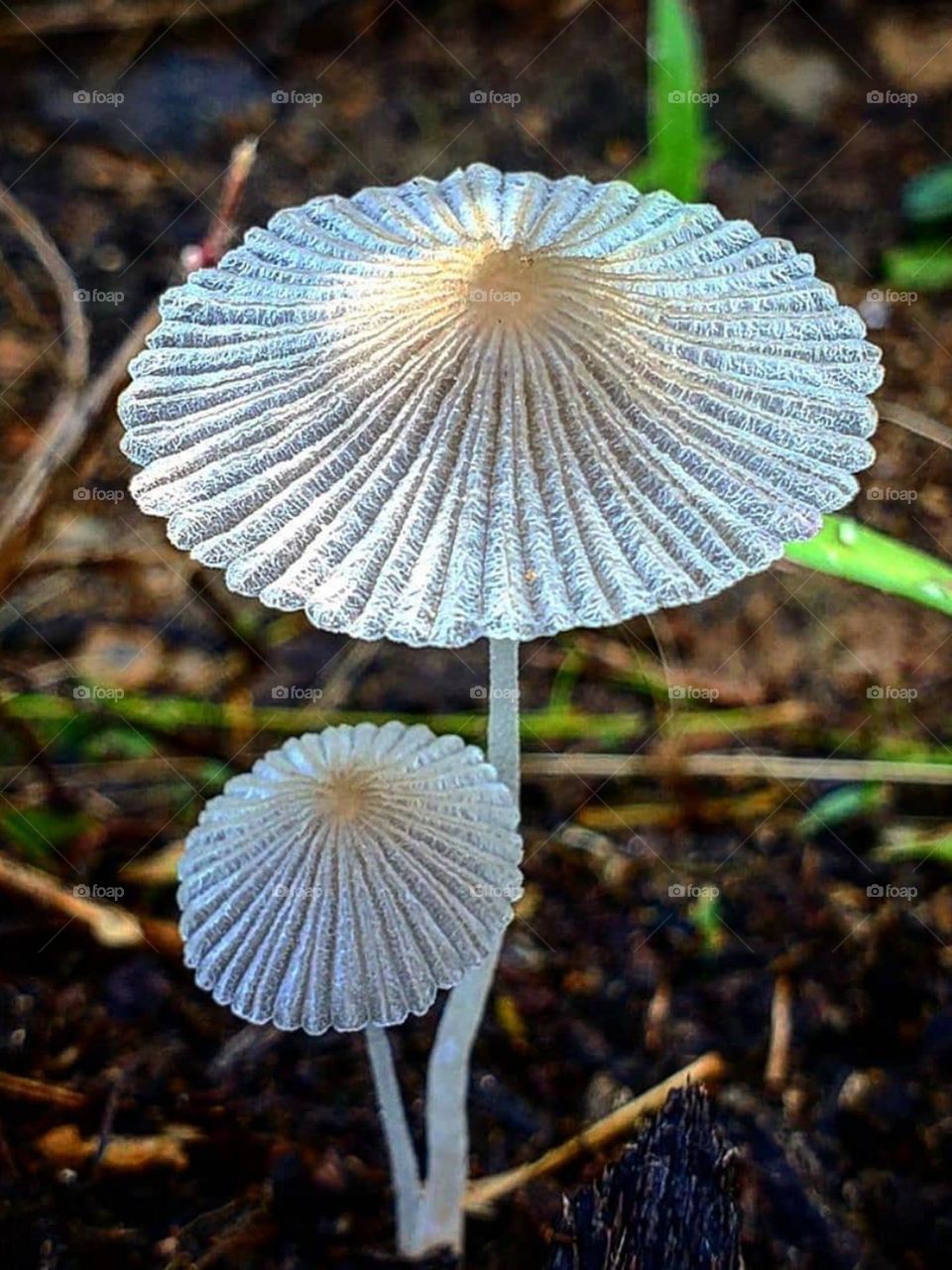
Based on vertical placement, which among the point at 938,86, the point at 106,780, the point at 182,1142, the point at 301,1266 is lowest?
the point at 301,1266

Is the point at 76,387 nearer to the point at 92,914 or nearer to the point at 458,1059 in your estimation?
the point at 92,914

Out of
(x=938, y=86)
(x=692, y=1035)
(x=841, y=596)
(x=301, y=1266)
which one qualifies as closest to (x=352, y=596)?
(x=301, y=1266)

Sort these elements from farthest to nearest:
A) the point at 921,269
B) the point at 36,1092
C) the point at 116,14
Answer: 1. the point at 116,14
2. the point at 921,269
3. the point at 36,1092

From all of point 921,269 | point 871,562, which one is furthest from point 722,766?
point 921,269

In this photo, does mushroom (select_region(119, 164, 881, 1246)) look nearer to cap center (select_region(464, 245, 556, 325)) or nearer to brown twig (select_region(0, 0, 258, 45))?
cap center (select_region(464, 245, 556, 325))

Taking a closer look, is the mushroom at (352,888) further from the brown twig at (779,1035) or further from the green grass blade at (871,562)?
the brown twig at (779,1035)

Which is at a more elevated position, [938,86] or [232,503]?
[938,86]

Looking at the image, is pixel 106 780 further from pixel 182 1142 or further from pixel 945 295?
pixel 945 295
